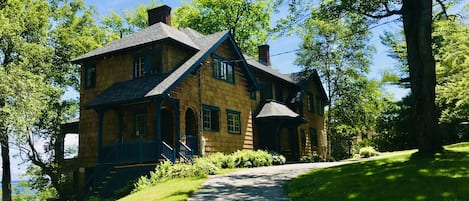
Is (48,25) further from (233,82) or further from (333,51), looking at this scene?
(333,51)

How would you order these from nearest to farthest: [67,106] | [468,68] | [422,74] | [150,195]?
[150,195]
[422,74]
[468,68]
[67,106]

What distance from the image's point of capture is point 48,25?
31938 millimetres

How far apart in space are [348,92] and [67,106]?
2438 cm

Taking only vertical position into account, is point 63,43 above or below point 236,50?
above

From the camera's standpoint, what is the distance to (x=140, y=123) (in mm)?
22219

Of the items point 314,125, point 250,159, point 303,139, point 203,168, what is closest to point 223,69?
point 250,159

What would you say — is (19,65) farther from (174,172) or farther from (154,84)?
(174,172)

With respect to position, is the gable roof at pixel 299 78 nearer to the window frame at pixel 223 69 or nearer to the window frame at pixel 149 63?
A: the window frame at pixel 223 69

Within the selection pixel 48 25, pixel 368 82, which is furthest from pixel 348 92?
pixel 48 25

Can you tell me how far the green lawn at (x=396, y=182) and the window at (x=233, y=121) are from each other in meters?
10.9

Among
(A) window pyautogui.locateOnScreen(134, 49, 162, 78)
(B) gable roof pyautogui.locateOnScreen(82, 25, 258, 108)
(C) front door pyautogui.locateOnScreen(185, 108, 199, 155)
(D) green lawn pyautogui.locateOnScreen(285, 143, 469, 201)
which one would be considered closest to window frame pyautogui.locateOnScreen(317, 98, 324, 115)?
(B) gable roof pyautogui.locateOnScreen(82, 25, 258, 108)

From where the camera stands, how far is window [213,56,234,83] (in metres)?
24.3

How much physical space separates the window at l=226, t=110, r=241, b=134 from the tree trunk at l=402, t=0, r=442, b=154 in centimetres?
1176

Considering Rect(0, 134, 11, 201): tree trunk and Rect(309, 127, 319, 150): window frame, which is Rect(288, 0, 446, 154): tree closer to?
Rect(309, 127, 319, 150): window frame
